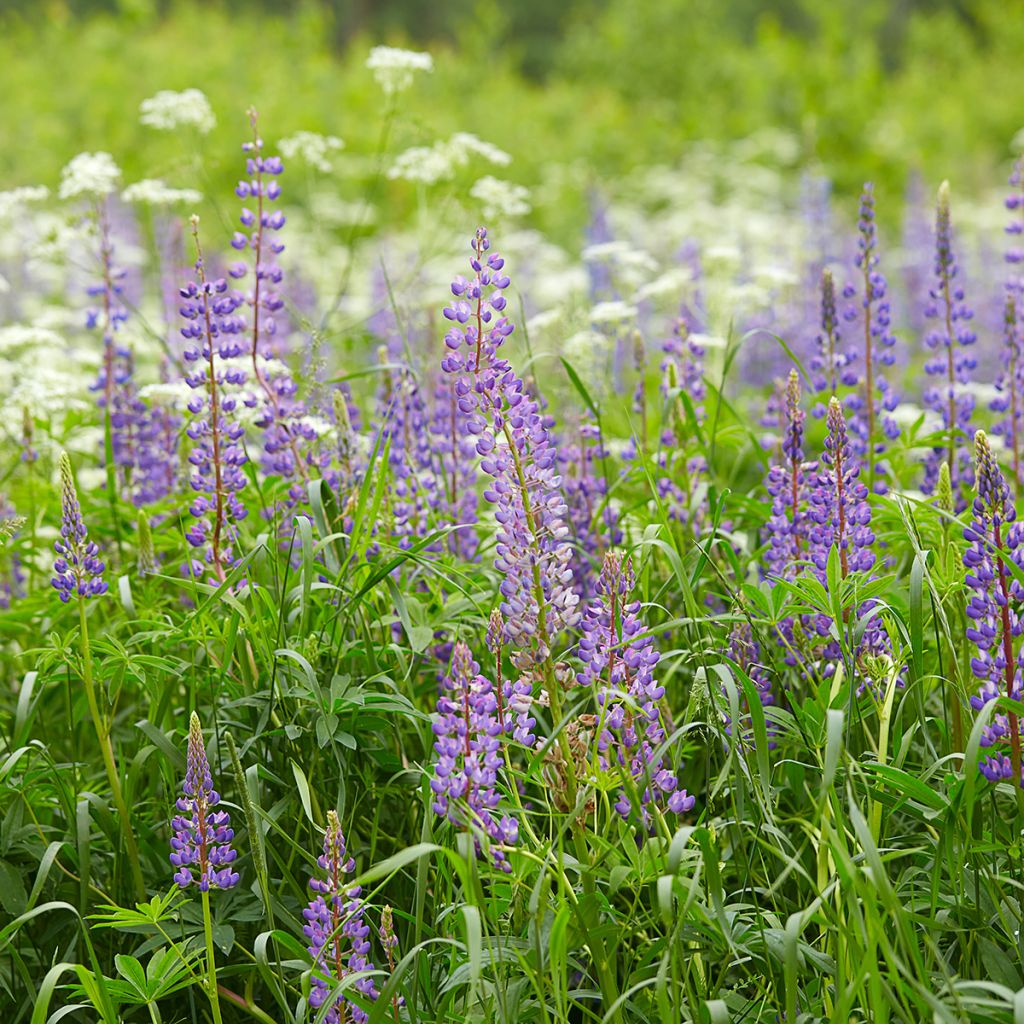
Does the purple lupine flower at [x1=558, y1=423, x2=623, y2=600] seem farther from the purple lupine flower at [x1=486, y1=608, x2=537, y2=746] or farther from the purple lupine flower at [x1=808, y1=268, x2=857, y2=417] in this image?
the purple lupine flower at [x1=486, y1=608, x2=537, y2=746]

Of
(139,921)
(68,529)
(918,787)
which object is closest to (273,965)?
(139,921)

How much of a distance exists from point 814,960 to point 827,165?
1520cm

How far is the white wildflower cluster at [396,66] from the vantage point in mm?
5059

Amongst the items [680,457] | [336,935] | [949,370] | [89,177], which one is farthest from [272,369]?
[949,370]

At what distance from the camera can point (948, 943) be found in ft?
8.67

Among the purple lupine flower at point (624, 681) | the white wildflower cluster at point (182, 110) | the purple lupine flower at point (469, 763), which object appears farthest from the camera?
the white wildflower cluster at point (182, 110)

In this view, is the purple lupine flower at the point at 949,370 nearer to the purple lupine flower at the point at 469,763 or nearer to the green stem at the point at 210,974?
the purple lupine flower at the point at 469,763

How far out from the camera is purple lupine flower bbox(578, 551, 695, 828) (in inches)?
98.0

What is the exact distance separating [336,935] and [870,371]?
2.50 metres

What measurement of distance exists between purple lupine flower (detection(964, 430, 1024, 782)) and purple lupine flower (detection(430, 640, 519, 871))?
96 centimetres

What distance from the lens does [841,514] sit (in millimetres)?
2836

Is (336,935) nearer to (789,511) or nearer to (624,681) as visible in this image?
(624,681)

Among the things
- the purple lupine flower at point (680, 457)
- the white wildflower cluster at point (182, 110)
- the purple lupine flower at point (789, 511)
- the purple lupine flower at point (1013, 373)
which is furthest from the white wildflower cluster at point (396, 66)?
the purple lupine flower at point (789, 511)

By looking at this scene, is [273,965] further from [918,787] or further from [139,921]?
[918,787]
